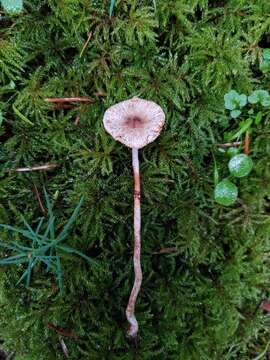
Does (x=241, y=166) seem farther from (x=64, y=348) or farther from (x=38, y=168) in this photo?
(x=64, y=348)

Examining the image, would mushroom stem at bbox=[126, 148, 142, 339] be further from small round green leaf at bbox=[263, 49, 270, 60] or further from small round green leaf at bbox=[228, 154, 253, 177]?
small round green leaf at bbox=[263, 49, 270, 60]

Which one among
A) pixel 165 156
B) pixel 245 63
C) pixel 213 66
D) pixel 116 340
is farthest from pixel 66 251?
pixel 245 63

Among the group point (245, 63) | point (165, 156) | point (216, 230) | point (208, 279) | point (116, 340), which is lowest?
point (116, 340)

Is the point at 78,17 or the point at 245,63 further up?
the point at 78,17

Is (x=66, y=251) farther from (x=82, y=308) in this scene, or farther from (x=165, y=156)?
(x=165, y=156)

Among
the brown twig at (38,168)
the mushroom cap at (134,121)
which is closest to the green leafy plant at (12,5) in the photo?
the mushroom cap at (134,121)

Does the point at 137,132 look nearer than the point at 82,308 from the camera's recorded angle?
Yes
